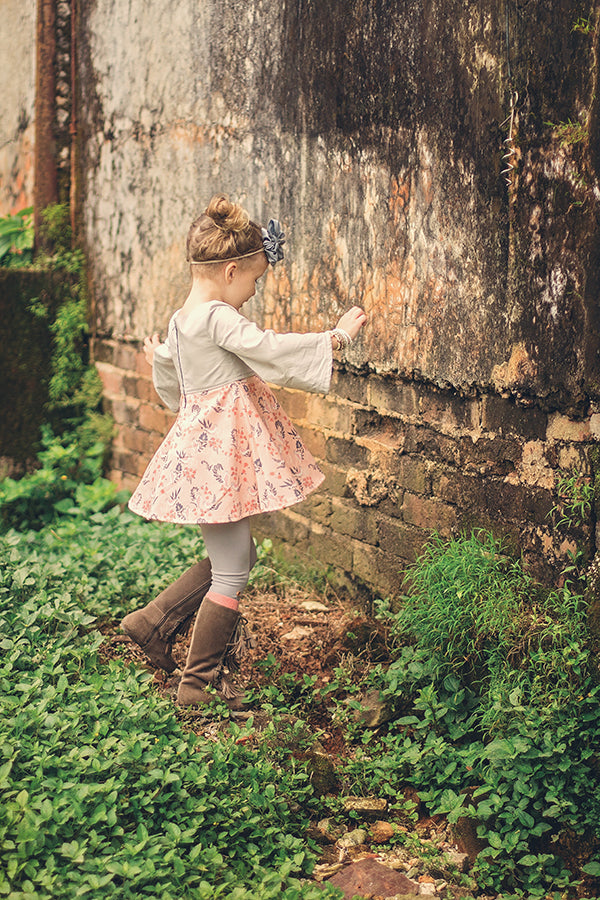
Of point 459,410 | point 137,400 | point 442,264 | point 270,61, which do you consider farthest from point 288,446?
point 137,400

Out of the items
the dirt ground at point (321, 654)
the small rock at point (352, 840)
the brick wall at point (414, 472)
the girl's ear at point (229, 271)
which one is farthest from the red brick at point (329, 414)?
the small rock at point (352, 840)

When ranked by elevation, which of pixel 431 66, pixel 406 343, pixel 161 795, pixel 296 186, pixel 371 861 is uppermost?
pixel 431 66

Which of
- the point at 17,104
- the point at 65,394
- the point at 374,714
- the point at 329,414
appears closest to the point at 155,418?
the point at 65,394

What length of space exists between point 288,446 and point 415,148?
1.12 metres

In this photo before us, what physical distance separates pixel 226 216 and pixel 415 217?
0.73 m

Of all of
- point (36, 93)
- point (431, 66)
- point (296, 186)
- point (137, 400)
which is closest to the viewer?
point (431, 66)

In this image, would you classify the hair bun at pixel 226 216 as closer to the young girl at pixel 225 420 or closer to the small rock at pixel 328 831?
the young girl at pixel 225 420

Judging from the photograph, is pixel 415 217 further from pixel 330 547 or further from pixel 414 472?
pixel 330 547

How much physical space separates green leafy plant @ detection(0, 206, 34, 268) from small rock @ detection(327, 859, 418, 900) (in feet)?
14.4

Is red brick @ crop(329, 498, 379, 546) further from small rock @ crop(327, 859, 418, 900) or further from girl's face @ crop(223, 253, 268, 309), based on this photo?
small rock @ crop(327, 859, 418, 900)

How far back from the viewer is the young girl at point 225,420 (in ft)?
9.30

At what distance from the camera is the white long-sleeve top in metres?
2.80

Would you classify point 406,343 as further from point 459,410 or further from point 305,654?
point 305,654

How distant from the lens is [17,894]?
198 cm
